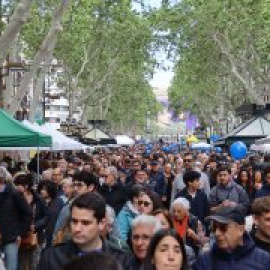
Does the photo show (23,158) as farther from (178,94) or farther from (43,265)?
(178,94)

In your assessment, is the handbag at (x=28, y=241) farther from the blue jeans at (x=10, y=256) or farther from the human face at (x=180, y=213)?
the human face at (x=180, y=213)

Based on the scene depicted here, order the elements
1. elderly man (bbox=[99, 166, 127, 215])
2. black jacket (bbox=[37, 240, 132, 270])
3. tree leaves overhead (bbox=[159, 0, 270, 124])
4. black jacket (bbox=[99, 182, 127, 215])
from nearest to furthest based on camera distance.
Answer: black jacket (bbox=[37, 240, 132, 270]) < black jacket (bbox=[99, 182, 127, 215]) < elderly man (bbox=[99, 166, 127, 215]) < tree leaves overhead (bbox=[159, 0, 270, 124])

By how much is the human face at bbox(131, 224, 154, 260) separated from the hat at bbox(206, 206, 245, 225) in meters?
0.42

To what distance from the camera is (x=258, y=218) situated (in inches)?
279

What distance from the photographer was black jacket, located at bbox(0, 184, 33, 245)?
34.7 ft

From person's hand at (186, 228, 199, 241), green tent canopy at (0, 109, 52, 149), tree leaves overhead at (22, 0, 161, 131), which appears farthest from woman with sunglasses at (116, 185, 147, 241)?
tree leaves overhead at (22, 0, 161, 131)

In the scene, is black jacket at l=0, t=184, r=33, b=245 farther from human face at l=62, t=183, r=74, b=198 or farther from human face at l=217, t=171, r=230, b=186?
human face at l=217, t=171, r=230, b=186

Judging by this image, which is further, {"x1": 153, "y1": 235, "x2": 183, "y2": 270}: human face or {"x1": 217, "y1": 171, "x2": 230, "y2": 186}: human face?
{"x1": 217, "y1": 171, "x2": 230, "y2": 186}: human face

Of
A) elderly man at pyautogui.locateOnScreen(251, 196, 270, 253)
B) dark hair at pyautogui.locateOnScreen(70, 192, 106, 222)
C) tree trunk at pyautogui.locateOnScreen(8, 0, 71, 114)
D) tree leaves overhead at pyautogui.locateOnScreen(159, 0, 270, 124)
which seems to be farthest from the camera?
tree leaves overhead at pyautogui.locateOnScreen(159, 0, 270, 124)

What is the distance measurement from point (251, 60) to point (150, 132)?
4748 inches

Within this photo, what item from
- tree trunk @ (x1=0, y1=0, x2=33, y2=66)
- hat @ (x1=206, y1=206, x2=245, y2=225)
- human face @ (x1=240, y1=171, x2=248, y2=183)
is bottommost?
human face @ (x1=240, y1=171, x2=248, y2=183)

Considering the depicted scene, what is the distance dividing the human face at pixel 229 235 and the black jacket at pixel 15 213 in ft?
14.9

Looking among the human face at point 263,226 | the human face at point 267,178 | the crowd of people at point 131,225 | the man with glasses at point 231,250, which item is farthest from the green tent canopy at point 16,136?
the man with glasses at point 231,250

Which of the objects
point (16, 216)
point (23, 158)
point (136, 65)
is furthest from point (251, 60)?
point (16, 216)
